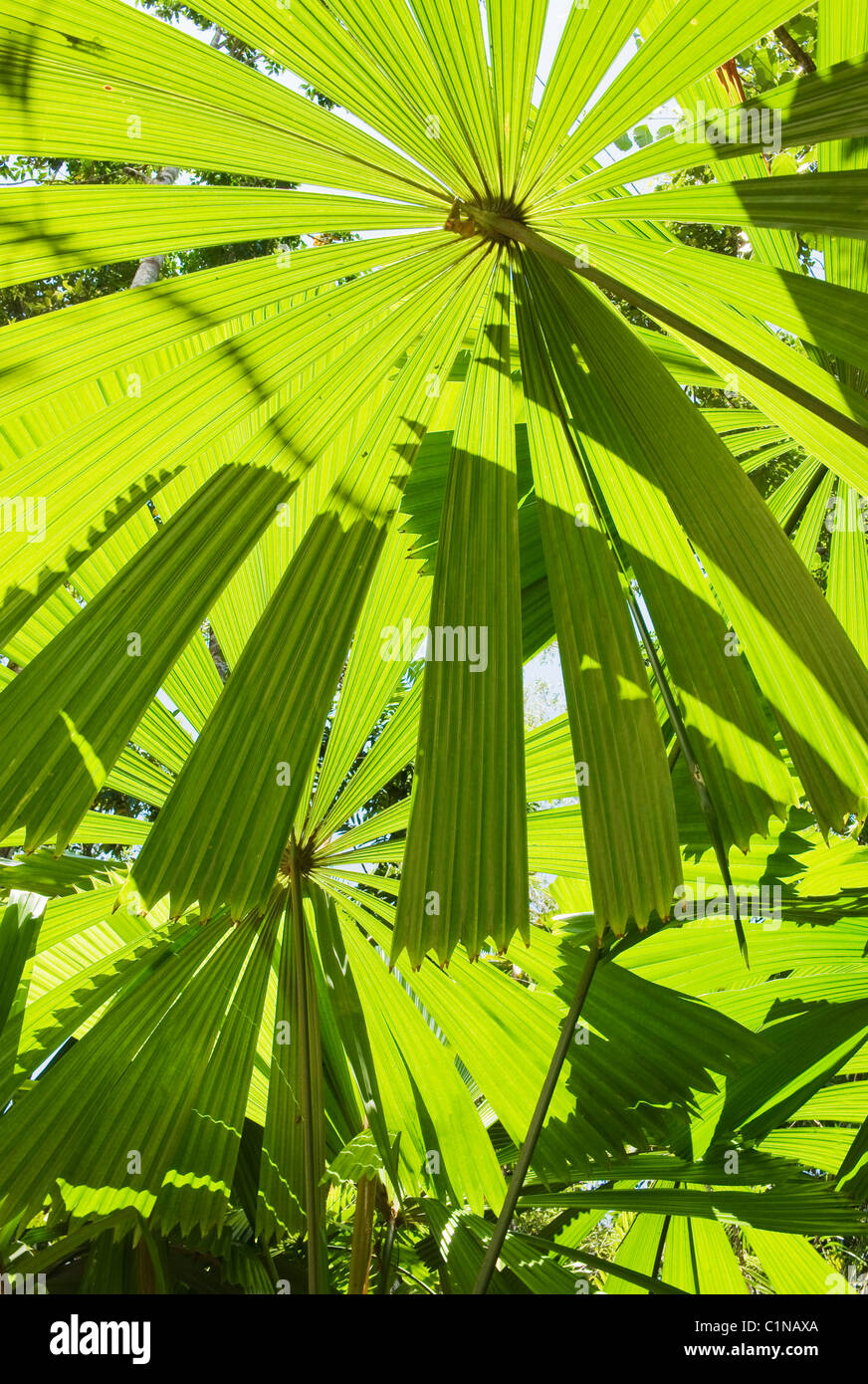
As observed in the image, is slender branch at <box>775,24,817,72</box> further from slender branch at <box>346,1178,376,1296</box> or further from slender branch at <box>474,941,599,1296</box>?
slender branch at <box>346,1178,376,1296</box>

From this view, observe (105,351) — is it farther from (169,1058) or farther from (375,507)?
(169,1058)

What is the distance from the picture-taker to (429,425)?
5.27 ft

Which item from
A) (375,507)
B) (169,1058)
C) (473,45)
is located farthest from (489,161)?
(169,1058)

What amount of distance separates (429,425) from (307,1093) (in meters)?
1.28

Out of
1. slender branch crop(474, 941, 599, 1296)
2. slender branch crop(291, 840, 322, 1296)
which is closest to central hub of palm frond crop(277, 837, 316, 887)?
slender branch crop(291, 840, 322, 1296)

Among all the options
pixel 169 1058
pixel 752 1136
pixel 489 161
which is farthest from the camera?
pixel 752 1136

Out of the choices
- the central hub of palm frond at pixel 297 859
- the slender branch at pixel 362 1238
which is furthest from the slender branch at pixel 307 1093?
the slender branch at pixel 362 1238

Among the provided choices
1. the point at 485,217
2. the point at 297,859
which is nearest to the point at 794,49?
the point at 485,217

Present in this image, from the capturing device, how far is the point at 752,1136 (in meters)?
2.12

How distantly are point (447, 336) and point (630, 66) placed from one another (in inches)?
18.9

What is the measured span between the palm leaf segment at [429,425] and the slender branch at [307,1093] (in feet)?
2.18

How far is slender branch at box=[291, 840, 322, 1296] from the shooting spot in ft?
5.80

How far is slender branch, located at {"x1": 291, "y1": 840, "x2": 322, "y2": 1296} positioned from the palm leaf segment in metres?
0.66
